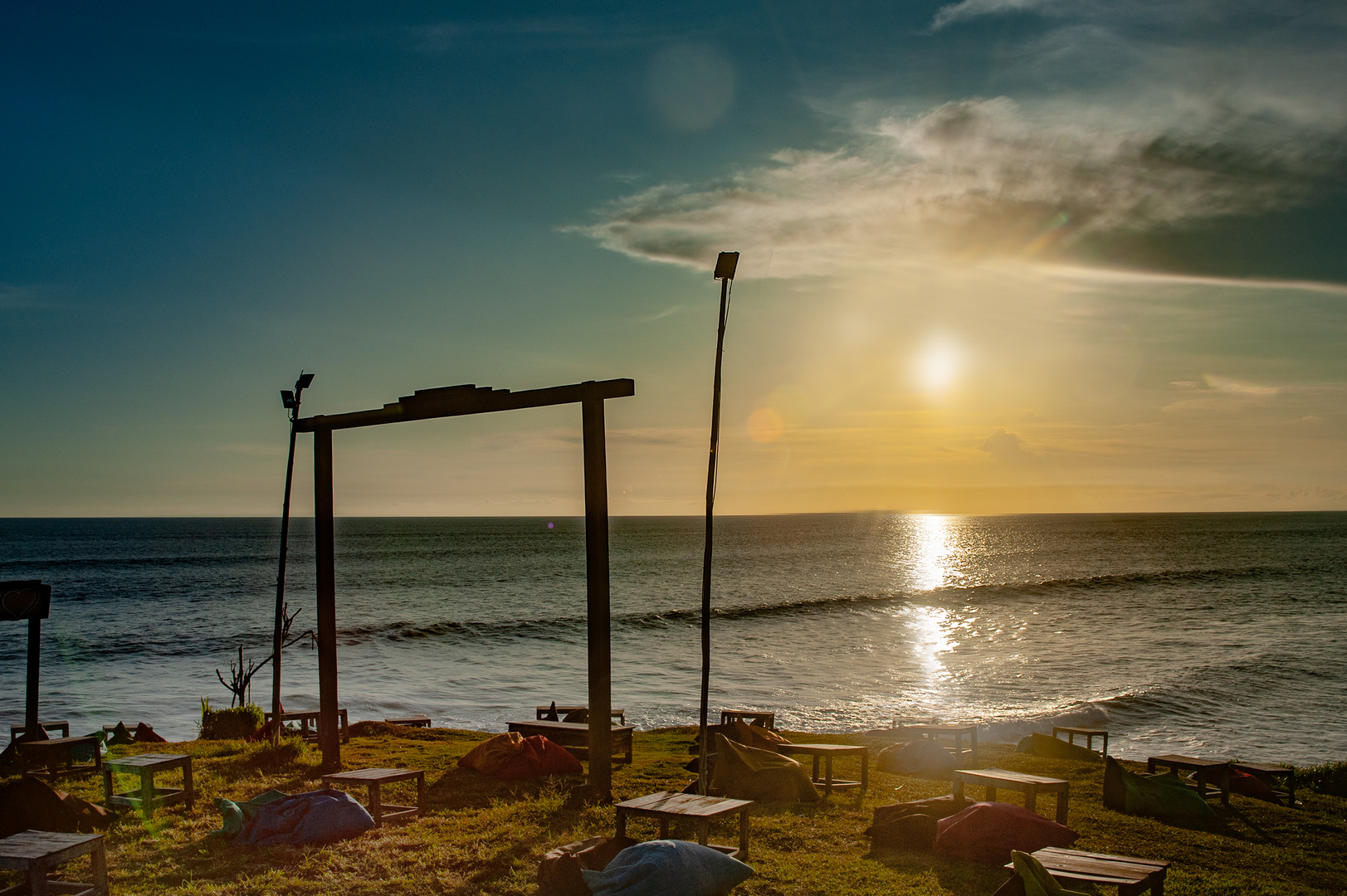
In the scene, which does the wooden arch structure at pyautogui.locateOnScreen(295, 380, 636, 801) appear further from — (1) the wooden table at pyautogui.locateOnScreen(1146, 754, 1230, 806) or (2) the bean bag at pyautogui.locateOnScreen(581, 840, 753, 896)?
(1) the wooden table at pyautogui.locateOnScreen(1146, 754, 1230, 806)

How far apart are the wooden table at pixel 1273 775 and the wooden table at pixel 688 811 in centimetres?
857

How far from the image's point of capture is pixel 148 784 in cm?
857

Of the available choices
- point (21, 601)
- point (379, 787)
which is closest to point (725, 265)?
point (379, 787)

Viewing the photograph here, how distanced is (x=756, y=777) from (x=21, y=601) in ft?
33.7

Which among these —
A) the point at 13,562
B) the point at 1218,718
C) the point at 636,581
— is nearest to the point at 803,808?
the point at 1218,718

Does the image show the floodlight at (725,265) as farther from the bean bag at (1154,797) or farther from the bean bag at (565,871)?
the bean bag at (1154,797)

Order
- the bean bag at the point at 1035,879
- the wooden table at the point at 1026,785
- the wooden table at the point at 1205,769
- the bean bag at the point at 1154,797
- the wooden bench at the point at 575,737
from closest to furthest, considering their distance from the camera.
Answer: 1. the bean bag at the point at 1035,879
2. the wooden table at the point at 1026,785
3. the bean bag at the point at 1154,797
4. the wooden table at the point at 1205,769
5. the wooden bench at the point at 575,737

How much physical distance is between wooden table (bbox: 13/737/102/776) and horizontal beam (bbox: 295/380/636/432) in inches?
238

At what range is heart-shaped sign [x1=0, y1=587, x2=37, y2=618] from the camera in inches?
452

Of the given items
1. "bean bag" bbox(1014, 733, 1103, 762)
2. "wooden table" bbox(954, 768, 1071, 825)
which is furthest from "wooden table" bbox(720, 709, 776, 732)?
"wooden table" bbox(954, 768, 1071, 825)

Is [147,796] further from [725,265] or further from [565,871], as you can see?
[725,265]

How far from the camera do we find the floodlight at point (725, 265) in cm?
873

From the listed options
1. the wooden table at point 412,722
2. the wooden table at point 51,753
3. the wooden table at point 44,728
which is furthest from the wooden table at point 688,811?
the wooden table at point 412,722

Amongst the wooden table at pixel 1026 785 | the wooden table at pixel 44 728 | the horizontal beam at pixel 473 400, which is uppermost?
the horizontal beam at pixel 473 400
